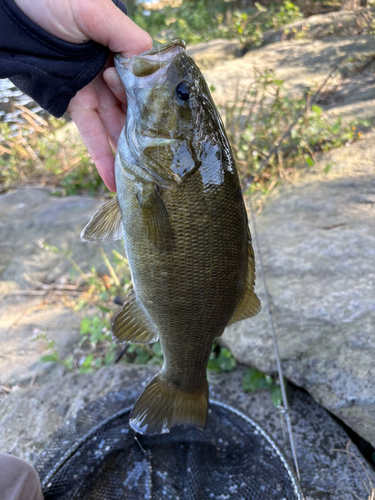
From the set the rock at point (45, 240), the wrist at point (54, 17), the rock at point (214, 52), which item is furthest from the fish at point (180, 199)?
the rock at point (214, 52)

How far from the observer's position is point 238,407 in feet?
7.09

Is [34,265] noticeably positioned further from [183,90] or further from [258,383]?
[183,90]

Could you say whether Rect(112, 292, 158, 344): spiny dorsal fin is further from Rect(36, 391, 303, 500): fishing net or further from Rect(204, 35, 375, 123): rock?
Answer: Rect(204, 35, 375, 123): rock

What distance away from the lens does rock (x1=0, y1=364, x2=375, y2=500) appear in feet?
6.48

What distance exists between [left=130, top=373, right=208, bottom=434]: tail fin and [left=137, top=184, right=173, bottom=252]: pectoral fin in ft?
2.63

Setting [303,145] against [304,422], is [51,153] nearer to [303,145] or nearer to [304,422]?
[303,145]

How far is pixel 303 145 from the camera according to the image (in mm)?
4117

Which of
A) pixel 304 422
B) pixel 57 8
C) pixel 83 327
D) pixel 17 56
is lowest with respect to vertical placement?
pixel 304 422

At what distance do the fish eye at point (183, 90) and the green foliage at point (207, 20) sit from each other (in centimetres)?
802

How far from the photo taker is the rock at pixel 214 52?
8.08 meters

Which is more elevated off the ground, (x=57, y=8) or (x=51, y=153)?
(x=57, y=8)

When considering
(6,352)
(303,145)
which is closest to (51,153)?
(6,352)

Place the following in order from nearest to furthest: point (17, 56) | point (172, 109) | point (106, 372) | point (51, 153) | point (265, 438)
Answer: point (172, 109), point (17, 56), point (265, 438), point (106, 372), point (51, 153)

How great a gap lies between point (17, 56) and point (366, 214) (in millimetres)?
2930
